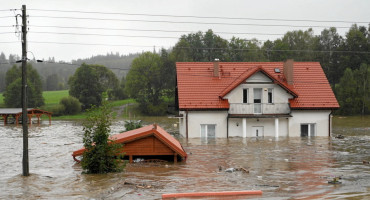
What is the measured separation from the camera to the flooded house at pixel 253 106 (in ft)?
115

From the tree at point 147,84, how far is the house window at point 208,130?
46128 millimetres

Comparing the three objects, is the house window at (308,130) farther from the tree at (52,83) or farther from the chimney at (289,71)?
the tree at (52,83)

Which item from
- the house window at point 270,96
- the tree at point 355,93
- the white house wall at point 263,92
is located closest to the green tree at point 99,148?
the white house wall at point 263,92

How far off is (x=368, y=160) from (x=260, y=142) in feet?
33.2

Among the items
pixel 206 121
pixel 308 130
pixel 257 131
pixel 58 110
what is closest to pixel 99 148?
pixel 206 121

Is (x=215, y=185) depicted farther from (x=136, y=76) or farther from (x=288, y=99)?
(x=136, y=76)

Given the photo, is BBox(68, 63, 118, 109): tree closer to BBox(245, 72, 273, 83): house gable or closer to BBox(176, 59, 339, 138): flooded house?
BBox(176, 59, 339, 138): flooded house

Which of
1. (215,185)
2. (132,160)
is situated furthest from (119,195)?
(132,160)

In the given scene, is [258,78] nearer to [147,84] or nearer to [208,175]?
[208,175]

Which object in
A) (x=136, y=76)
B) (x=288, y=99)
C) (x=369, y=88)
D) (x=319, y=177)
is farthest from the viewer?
(x=136, y=76)

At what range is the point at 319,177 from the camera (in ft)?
56.9

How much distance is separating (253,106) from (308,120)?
496 centimetres

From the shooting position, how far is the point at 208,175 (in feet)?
58.5

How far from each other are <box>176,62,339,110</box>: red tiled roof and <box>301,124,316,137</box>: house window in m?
1.71
